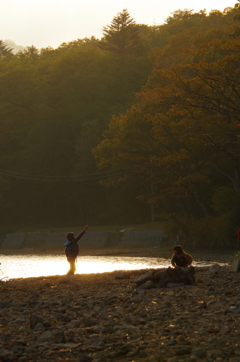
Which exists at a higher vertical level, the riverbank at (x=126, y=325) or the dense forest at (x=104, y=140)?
the dense forest at (x=104, y=140)

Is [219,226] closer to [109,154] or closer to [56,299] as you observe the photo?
[109,154]

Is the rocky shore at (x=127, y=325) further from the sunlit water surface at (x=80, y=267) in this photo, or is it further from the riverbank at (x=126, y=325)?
the sunlit water surface at (x=80, y=267)

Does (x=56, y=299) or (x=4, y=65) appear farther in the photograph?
(x=4, y=65)

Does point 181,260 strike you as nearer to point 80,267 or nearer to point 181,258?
point 181,258

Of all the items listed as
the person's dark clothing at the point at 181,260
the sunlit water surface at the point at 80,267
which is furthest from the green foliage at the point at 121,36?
the person's dark clothing at the point at 181,260

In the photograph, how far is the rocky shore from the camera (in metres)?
6.73

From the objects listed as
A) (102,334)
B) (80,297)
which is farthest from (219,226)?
(102,334)

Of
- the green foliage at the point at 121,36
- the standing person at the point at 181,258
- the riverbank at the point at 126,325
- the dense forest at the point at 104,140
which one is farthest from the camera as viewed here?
the green foliage at the point at 121,36

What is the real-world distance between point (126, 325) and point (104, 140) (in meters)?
43.8

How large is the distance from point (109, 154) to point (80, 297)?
41248mm

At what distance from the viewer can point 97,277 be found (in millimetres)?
18031

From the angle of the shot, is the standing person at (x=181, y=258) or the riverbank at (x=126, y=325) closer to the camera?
the riverbank at (x=126, y=325)

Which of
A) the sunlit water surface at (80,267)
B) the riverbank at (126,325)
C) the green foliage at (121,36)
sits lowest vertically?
the sunlit water surface at (80,267)

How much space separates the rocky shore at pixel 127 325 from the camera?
673cm
